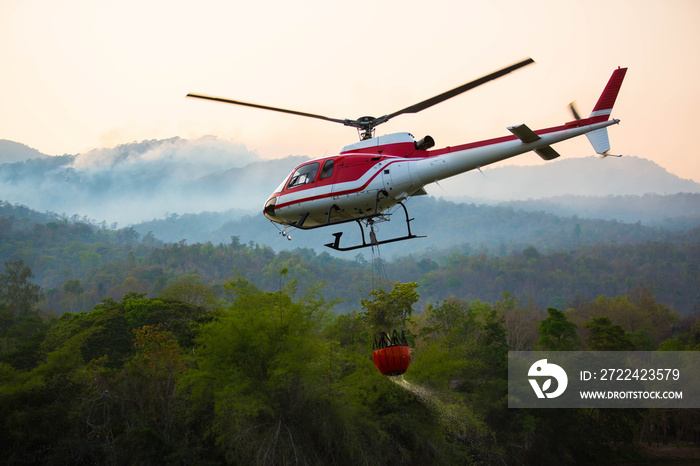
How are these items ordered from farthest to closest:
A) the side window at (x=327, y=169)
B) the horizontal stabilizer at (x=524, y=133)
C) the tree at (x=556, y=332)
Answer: the tree at (x=556, y=332) < the side window at (x=327, y=169) < the horizontal stabilizer at (x=524, y=133)

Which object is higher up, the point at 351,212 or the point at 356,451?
the point at 351,212

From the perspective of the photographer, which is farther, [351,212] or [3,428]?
[3,428]

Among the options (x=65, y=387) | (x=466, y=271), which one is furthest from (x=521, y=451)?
(x=466, y=271)

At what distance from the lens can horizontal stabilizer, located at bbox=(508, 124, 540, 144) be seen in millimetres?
13516

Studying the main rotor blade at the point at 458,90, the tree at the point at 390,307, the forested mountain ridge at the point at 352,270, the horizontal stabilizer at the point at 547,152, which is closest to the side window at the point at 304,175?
the main rotor blade at the point at 458,90

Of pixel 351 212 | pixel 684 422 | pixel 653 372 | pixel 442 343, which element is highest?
pixel 351 212

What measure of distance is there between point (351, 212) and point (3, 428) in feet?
A: 51.2

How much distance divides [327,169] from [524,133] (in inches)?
170

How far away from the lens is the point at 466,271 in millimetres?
132375

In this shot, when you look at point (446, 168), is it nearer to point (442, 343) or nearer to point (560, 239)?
point (442, 343)

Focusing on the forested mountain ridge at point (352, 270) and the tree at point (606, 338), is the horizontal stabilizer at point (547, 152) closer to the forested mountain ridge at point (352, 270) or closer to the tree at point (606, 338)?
the tree at point (606, 338)
